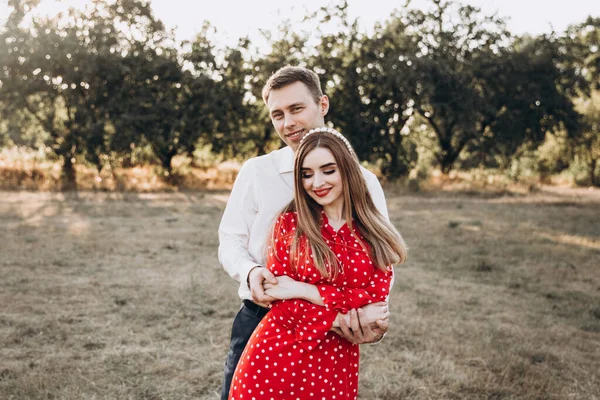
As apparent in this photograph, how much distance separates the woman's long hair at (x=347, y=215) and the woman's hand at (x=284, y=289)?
0.25 ft

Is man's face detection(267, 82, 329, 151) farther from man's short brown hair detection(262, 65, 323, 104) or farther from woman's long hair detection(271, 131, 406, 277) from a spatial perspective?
woman's long hair detection(271, 131, 406, 277)

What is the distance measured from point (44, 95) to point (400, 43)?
15.1m

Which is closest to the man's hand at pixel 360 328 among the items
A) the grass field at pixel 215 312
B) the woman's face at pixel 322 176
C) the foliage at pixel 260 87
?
the woman's face at pixel 322 176

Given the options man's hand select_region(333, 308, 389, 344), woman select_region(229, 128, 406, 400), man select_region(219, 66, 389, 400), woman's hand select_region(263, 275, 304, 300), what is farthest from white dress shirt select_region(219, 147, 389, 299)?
man's hand select_region(333, 308, 389, 344)

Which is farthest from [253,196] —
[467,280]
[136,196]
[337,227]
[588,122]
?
[588,122]

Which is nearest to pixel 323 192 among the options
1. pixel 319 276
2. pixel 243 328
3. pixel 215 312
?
A: pixel 319 276

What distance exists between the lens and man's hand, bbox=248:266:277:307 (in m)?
2.16

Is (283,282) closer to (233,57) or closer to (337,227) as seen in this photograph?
(337,227)

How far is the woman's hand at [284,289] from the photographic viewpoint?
6.92ft

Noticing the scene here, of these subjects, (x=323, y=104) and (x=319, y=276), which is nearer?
(x=319, y=276)

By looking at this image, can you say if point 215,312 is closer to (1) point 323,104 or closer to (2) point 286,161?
(2) point 286,161

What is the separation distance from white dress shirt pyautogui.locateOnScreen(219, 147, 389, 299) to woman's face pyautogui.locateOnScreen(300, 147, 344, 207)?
32 cm

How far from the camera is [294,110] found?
250 centimetres

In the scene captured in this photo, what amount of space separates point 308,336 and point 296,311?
11 cm
